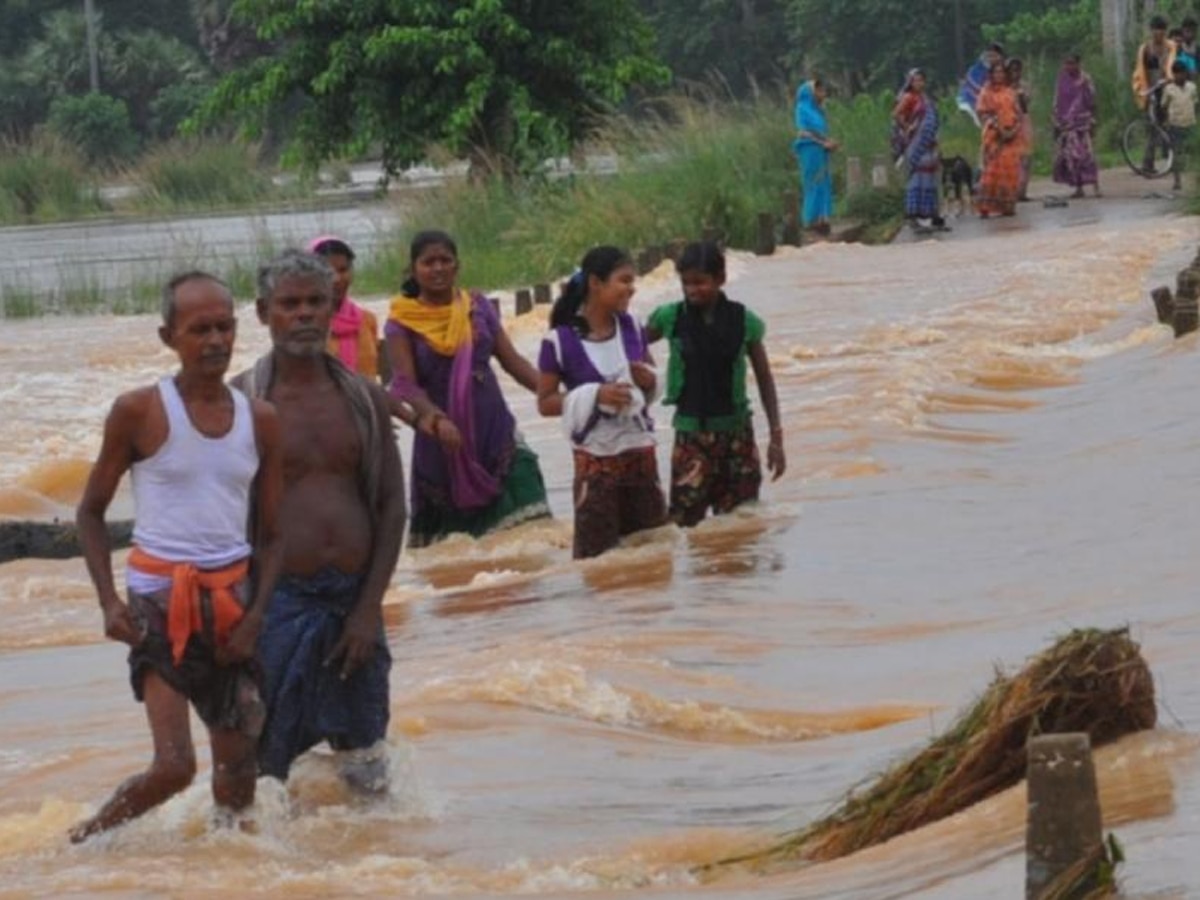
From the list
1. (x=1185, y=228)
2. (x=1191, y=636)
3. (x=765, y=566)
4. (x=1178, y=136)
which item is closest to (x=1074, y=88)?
(x=1178, y=136)

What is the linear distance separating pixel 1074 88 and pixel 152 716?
25.2 meters

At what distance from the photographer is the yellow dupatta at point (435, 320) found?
10703 mm

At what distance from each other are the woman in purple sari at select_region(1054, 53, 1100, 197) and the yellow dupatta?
66.5 ft

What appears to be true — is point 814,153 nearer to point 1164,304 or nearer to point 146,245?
point 1164,304

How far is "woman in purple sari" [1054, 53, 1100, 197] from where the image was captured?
30.3 meters

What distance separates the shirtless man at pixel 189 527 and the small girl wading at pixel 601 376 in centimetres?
357

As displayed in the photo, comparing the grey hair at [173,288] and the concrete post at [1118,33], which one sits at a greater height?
the concrete post at [1118,33]

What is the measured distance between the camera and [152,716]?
6590mm

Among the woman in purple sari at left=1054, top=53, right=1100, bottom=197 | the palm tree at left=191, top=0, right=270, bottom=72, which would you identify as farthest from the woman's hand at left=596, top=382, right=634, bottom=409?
the palm tree at left=191, top=0, right=270, bottom=72

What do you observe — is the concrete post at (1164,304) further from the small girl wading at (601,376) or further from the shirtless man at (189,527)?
the shirtless man at (189,527)

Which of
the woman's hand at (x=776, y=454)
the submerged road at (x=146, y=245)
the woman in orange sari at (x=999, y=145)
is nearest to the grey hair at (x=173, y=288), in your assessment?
the woman's hand at (x=776, y=454)

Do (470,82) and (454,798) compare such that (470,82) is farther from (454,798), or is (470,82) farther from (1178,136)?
(454,798)

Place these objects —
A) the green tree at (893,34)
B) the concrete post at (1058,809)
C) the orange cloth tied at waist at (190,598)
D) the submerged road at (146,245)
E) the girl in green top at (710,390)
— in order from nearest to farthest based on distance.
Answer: the concrete post at (1058,809), the orange cloth tied at waist at (190,598), the girl in green top at (710,390), the submerged road at (146,245), the green tree at (893,34)

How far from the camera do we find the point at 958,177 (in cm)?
3088
